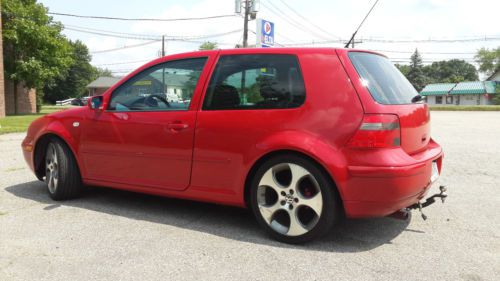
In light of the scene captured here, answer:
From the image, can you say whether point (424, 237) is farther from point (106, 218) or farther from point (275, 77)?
point (106, 218)

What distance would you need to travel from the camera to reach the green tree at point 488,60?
9769cm

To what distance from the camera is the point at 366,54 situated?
12.7 feet

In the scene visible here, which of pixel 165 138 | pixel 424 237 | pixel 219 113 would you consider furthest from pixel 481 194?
pixel 165 138

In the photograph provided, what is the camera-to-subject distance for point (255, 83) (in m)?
3.82

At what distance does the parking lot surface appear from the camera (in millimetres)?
3045

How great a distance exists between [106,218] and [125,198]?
2.75ft

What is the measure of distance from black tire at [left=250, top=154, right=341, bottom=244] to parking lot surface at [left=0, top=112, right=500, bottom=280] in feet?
0.41

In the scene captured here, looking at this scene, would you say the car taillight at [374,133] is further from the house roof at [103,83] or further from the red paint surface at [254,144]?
the house roof at [103,83]

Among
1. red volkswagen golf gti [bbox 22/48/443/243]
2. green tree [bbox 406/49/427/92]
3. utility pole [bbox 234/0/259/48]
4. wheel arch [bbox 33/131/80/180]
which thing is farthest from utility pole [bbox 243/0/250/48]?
green tree [bbox 406/49/427/92]

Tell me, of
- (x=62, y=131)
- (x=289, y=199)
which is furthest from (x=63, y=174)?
(x=289, y=199)

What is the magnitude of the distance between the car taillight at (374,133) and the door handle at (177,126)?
1519mm

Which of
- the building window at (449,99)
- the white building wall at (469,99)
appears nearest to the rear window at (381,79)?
the white building wall at (469,99)

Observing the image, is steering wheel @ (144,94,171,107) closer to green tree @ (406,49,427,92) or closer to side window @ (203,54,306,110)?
side window @ (203,54,306,110)

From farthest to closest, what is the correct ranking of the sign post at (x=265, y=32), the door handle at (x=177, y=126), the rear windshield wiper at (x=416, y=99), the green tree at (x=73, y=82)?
the green tree at (x=73, y=82) → the sign post at (x=265, y=32) → the door handle at (x=177, y=126) → the rear windshield wiper at (x=416, y=99)
